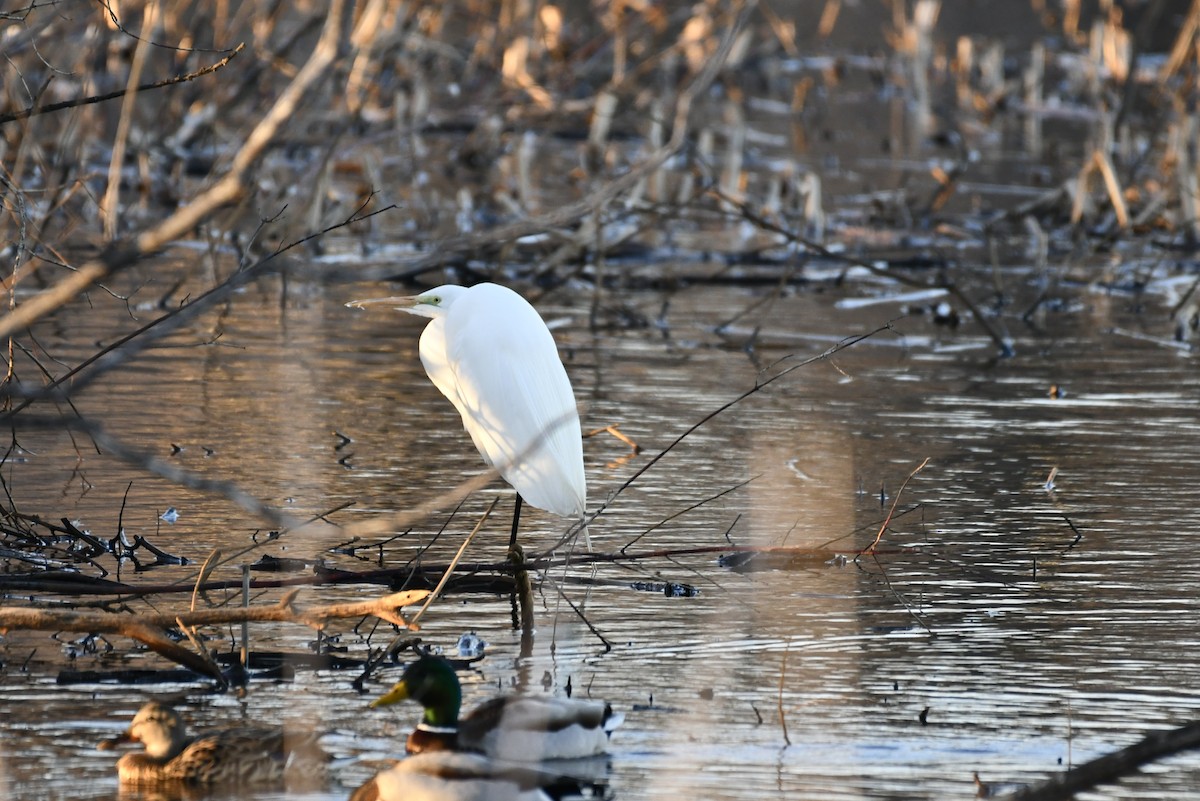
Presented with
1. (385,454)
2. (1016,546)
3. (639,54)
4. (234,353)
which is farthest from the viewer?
(639,54)

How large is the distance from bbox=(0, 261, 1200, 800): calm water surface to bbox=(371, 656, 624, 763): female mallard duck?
5.5 inches

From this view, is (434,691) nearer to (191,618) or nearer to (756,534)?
(191,618)

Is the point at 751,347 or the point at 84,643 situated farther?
the point at 751,347

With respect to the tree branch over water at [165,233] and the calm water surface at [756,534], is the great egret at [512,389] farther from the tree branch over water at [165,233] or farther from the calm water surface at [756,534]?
the tree branch over water at [165,233]

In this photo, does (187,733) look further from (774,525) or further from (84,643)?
(774,525)

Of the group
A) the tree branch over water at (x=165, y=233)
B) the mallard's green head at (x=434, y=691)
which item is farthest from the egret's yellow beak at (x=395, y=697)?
the tree branch over water at (x=165, y=233)

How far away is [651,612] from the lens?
554 cm

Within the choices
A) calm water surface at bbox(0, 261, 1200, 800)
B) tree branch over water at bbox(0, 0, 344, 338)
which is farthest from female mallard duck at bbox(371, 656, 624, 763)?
tree branch over water at bbox(0, 0, 344, 338)

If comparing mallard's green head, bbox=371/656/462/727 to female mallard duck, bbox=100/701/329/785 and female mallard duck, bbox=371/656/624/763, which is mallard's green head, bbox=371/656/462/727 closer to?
female mallard duck, bbox=371/656/624/763

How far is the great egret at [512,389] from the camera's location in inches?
219

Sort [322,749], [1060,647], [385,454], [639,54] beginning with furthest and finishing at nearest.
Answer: [639,54]
[385,454]
[1060,647]
[322,749]

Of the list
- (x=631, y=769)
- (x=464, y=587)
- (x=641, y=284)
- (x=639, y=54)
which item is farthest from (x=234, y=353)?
(x=639, y=54)

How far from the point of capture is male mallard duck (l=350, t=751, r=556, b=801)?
378cm

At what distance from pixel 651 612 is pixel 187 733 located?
1796 millimetres
